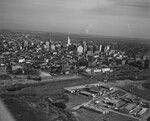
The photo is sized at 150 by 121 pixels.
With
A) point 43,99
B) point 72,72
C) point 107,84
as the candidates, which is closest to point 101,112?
point 43,99

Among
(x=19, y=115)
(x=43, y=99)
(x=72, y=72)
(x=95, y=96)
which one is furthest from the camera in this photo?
(x=72, y=72)

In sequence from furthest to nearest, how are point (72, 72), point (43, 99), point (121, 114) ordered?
point (72, 72)
point (43, 99)
point (121, 114)

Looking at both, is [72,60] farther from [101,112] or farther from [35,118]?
[35,118]

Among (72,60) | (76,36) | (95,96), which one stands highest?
(76,36)

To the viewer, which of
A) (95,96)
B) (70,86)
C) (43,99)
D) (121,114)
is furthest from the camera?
(70,86)

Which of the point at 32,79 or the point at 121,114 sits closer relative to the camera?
the point at 121,114

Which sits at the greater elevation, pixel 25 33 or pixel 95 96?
pixel 25 33

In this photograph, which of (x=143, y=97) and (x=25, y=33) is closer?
(x=25, y=33)

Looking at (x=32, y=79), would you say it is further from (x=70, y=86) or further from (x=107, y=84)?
(x=107, y=84)

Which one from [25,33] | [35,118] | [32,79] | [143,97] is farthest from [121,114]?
[32,79]
